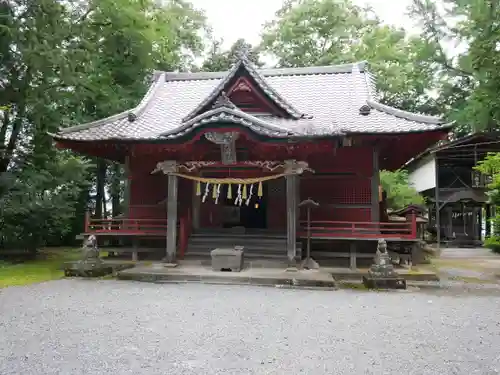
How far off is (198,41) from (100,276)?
2139cm

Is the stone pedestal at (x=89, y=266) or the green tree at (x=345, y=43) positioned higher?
the green tree at (x=345, y=43)

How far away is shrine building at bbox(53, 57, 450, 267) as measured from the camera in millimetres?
10227

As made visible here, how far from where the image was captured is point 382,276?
884 centimetres

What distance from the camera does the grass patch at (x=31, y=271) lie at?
9.71 meters

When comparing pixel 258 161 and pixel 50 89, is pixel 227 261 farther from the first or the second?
pixel 50 89

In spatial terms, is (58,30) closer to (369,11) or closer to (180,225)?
(180,225)

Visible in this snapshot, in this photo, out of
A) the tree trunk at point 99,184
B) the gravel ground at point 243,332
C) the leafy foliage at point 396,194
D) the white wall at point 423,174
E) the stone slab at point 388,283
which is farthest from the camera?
the white wall at point 423,174

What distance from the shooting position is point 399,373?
3.98m

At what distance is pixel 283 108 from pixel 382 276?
5896 millimetres

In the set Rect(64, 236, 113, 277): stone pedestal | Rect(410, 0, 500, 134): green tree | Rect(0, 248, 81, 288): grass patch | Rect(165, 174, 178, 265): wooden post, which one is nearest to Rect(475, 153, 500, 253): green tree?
Rect(410, 0, 500, 134): green tree

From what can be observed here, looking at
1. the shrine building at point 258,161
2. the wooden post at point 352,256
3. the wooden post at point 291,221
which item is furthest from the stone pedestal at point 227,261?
the wooden post at point 352,256

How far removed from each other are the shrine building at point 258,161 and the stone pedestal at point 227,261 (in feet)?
3.80

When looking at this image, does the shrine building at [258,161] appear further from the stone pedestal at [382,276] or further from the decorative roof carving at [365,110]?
the stone pedestal at [382,276]

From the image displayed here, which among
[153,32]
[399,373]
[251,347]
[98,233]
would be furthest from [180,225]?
[153,32]
